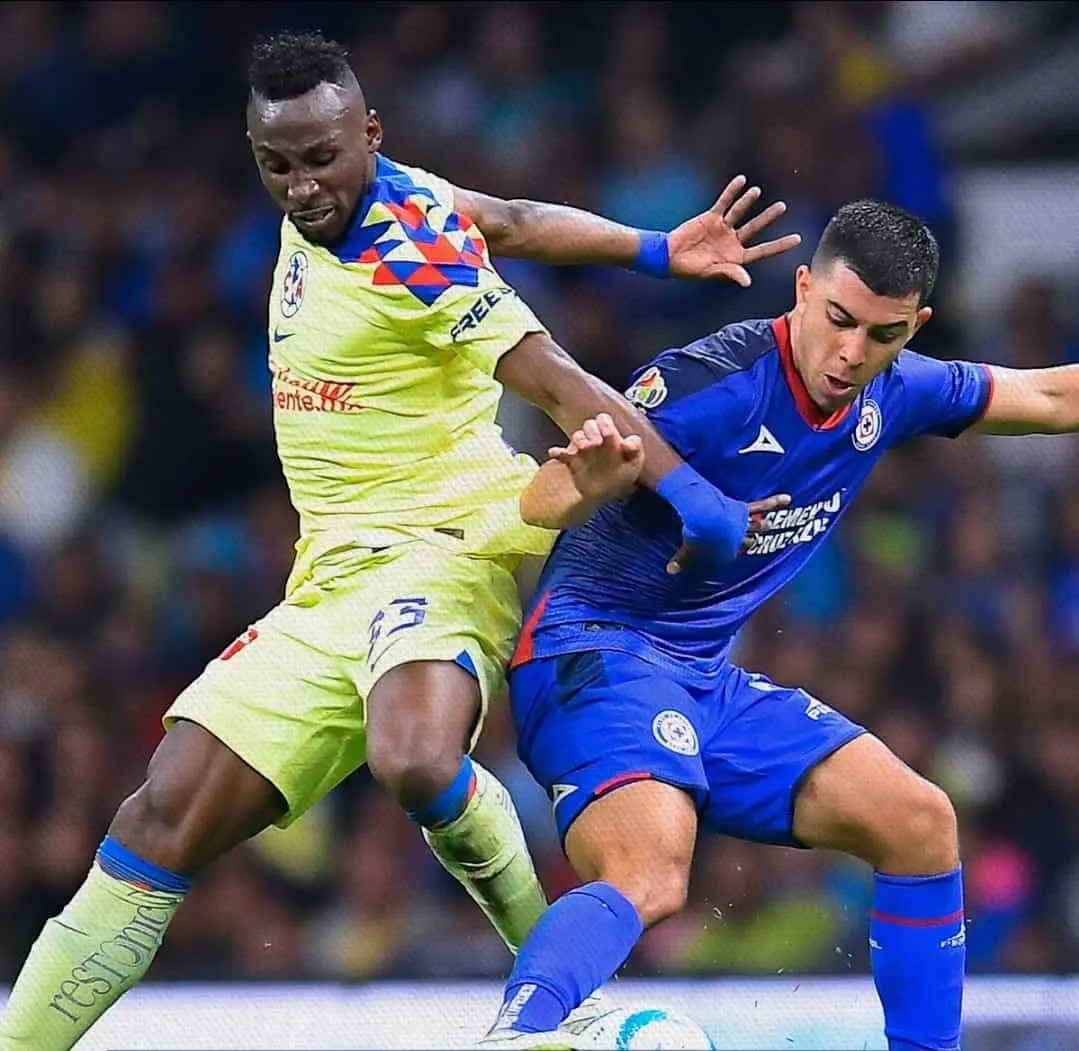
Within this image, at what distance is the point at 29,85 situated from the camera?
579 centimetres

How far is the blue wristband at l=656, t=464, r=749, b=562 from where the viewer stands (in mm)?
2736

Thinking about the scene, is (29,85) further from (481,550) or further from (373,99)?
(481,550)

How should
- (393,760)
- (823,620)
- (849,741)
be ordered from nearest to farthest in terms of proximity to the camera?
1. (393,760)
2. (849,741)
3. (823,620)

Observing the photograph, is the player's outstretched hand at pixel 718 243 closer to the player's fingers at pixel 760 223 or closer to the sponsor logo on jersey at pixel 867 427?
the player's fingers at pixel 760 223

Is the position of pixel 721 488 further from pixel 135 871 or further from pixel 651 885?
pixel 135 871

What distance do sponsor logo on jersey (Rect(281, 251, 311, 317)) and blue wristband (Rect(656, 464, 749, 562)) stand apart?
0.59 meters

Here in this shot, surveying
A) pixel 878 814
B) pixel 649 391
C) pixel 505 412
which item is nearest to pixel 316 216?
pixel 649 391

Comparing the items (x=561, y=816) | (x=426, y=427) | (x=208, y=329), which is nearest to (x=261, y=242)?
(x=208, y=329)

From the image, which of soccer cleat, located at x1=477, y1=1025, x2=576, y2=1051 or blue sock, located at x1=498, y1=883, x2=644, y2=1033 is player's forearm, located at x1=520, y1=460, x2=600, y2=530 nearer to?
blue sock, located at x1=498, y1=883, x2=644, y2=1033

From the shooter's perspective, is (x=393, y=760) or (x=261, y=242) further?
(x=261, y=242)

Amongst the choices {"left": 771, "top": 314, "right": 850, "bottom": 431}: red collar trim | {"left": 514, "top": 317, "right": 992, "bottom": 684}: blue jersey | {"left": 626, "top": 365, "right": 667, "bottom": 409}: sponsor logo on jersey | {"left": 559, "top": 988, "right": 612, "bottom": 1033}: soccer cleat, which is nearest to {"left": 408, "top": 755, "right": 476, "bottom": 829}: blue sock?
{"left": 514, "top": 317, "right": 992, "bottom": 684}: blue jersey

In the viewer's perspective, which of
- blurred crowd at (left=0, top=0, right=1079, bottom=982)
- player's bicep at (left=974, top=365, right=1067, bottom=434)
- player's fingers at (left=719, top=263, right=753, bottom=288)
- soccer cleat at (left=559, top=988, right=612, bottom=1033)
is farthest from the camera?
blurred crowd at (left=0, top=0, right=1079, bottom=982)

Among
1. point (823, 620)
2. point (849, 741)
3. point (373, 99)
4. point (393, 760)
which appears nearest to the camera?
point (393, 760)

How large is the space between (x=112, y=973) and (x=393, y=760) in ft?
1.71
